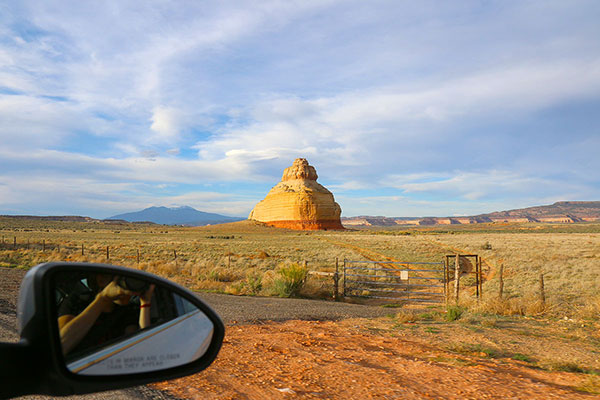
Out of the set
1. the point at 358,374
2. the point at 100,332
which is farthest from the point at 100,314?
the point at 358,374

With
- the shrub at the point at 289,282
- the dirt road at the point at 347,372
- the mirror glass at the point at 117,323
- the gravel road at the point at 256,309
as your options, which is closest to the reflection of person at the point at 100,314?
the mirror glass at the point at 117,323

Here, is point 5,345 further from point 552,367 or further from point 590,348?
point 590,348

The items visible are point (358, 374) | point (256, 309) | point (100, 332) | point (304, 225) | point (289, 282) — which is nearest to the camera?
point (100, 332)

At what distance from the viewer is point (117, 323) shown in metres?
1.91

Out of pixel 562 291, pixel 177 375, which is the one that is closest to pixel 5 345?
pixel 177 375

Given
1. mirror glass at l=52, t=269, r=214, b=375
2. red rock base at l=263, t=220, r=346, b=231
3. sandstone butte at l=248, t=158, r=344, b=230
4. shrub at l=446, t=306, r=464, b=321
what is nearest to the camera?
mirror glass at l=52, t=269, r=214, b=375

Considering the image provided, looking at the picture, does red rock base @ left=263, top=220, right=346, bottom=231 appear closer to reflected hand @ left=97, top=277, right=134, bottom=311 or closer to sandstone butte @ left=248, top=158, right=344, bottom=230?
sandstone butte @ left=248, top=158, right=344, bottom=230

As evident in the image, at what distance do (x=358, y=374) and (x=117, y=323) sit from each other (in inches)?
174

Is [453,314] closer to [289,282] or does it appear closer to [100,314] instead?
[289,282]

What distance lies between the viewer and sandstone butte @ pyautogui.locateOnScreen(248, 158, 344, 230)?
356 ft

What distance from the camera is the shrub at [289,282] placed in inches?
575

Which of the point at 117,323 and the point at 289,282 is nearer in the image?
the point at 117,323

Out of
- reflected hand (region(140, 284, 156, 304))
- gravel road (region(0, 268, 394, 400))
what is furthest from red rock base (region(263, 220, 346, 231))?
reflected hand (region(140, 284, 156, 304))

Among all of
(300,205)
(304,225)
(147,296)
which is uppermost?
(300,205)
